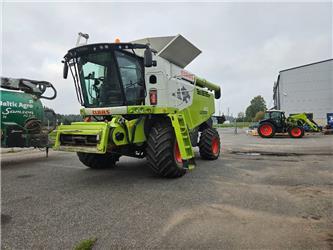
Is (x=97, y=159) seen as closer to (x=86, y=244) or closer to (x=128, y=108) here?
(x=128, y=108)

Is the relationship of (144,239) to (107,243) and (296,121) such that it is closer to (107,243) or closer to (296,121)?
(107,243)

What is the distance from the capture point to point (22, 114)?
7172 mm

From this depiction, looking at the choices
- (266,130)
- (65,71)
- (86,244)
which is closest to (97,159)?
(65,71)

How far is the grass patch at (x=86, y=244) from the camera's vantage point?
236 centimetres

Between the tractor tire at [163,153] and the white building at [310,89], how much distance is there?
97.4 ft

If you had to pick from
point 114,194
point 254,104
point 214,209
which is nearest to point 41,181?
point 114,194

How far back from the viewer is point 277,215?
10.3ft

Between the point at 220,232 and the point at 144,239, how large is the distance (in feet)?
2.70

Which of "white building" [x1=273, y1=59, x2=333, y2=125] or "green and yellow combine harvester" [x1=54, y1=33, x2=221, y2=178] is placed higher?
"white building" [x1=273, y1=59, x2=333, y2=125]

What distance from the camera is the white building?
2881cm

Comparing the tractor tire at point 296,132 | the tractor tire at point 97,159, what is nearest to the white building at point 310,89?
the tractor tire at point 296,132

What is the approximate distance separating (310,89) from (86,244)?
33.2 metres

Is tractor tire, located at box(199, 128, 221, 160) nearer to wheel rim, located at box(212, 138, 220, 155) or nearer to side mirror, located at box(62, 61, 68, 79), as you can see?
wheel rim, located at box(212, 138, 220, 155)

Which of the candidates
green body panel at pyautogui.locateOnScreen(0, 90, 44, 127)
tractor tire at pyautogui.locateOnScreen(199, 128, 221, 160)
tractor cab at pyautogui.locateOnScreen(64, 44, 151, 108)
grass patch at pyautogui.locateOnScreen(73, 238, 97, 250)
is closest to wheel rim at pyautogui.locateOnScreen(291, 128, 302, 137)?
tractor tire at pyautogui.locateOnScreen(199, 128, 221, 160)
